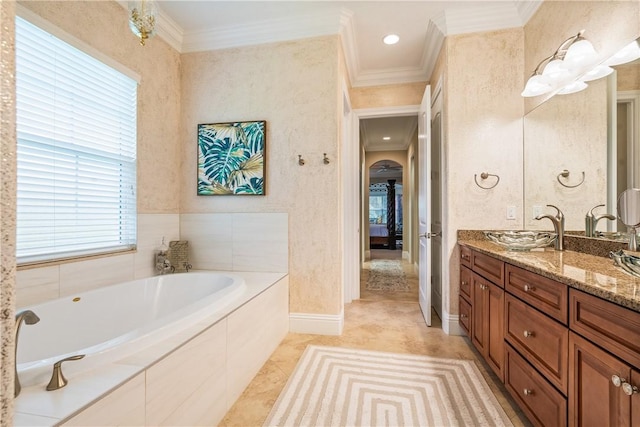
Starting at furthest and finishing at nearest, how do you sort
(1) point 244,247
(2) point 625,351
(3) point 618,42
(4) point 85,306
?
1. (1) point 244,247
2. (4) point 85,306
3. (3) point 618,42
4. (2) point 625,351

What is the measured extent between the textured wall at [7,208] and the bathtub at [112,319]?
0.85m

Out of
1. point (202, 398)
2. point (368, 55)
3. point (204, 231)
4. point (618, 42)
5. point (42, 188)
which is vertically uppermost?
point (368, 55)

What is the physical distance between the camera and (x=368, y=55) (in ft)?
10.1

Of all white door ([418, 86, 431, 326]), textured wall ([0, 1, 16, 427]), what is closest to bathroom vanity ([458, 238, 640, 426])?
white door ([418, 86, 431, 326])

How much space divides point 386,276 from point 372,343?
102 inches

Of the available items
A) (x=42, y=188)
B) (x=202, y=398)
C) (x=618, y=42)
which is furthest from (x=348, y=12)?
Answer: (x=202, y=398)

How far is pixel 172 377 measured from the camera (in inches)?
45.3

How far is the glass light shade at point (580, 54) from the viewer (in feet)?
5.86

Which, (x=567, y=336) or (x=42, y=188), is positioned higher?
(x=42, y=188)

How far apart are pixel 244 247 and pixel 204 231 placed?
43cm

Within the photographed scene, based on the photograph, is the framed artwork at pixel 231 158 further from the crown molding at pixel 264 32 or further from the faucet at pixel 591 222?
the faucet at pixel 591 222

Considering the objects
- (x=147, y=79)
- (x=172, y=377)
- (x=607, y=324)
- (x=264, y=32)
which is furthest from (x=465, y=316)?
(x=147, y=79)

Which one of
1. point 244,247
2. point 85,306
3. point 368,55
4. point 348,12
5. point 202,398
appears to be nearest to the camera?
point 202,398

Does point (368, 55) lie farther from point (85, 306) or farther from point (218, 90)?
point (85, 306)
